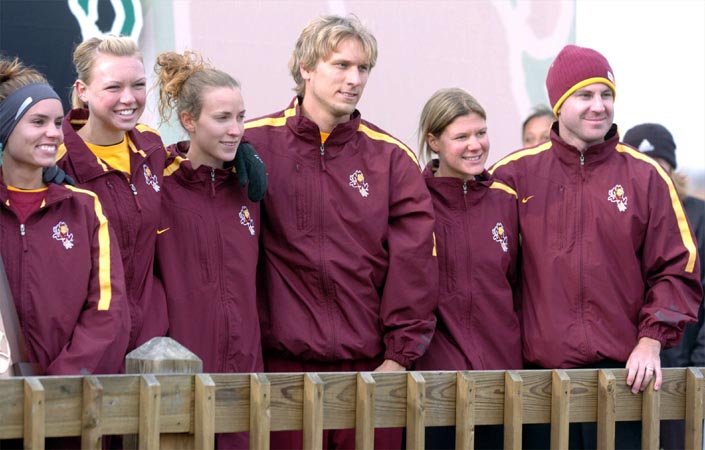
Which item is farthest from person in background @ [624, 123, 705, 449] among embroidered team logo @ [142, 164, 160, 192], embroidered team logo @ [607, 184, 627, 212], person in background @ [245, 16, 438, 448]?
embroidered team logo @ [142, 164, 160, 192]

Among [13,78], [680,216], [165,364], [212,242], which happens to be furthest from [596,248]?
[13,78]

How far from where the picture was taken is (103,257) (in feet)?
12.5

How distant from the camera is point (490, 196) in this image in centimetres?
471

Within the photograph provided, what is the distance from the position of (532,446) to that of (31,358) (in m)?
2.06

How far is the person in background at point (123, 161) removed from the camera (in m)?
4.03

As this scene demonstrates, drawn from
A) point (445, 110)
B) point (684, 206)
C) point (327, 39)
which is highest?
point (327, 39)

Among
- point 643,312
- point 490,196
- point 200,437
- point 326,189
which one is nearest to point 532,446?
point 643,312

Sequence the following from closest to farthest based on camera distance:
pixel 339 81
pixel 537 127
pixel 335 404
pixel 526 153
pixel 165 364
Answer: pixel 165 364 → pixel 335 404 → pixel 339 81 → pixel 526 153 → pixel 537 127

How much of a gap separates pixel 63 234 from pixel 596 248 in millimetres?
2095

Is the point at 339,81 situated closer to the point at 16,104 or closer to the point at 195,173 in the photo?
the point at 195,173

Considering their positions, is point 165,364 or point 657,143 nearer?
point 165,364

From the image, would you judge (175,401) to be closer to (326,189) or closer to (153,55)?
(326,189)

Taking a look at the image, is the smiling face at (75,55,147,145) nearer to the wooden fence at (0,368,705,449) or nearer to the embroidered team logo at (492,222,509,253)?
the wooden fence at (0,368,705,449)

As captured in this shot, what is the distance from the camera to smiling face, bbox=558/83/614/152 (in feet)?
15.3
